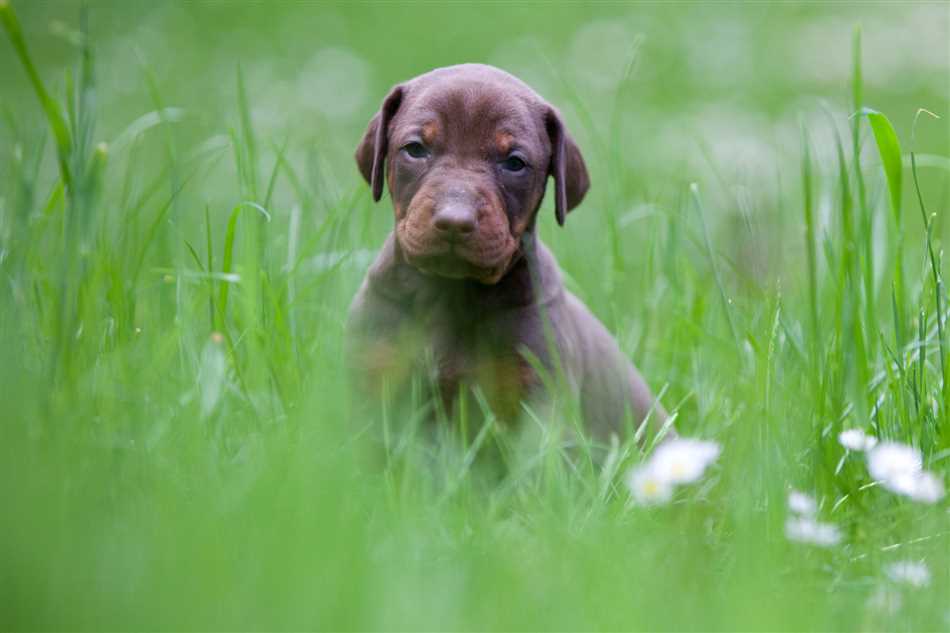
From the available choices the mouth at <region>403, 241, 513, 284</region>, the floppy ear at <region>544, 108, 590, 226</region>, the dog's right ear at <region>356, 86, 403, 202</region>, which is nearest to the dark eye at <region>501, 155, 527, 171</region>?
the floppy ear at <region>544, 108, 590, 226</region>

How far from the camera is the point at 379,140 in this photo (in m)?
4.27

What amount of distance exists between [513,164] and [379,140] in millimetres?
455

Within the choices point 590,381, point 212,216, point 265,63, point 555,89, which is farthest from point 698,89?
point 590,381

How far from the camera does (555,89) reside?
33.3 ft

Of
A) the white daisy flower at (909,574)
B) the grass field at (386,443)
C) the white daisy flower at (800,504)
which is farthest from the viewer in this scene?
the white daisy flower at (800,504)

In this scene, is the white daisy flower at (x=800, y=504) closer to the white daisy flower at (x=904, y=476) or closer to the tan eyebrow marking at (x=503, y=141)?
the white daisy flower at (x=904, y=476)

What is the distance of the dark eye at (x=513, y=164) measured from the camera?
13.7 ft

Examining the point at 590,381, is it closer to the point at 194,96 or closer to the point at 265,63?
the point at 194,96

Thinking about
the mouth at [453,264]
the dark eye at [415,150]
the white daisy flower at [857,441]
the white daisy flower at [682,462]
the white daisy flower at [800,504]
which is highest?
the dark eye at [415,150]

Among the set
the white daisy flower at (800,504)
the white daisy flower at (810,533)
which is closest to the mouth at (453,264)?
the white daisy flower at (800,504)

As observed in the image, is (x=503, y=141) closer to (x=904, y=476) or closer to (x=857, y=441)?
(x=857, y=441)

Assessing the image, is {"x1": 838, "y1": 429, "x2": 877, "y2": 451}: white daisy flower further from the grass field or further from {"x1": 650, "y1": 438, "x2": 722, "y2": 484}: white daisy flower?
{"x1": 650, "y1": 438, "x2": 722, "y2": 484}: white daisy flower

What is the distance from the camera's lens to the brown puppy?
13.4 feet

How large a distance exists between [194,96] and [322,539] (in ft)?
24.5
